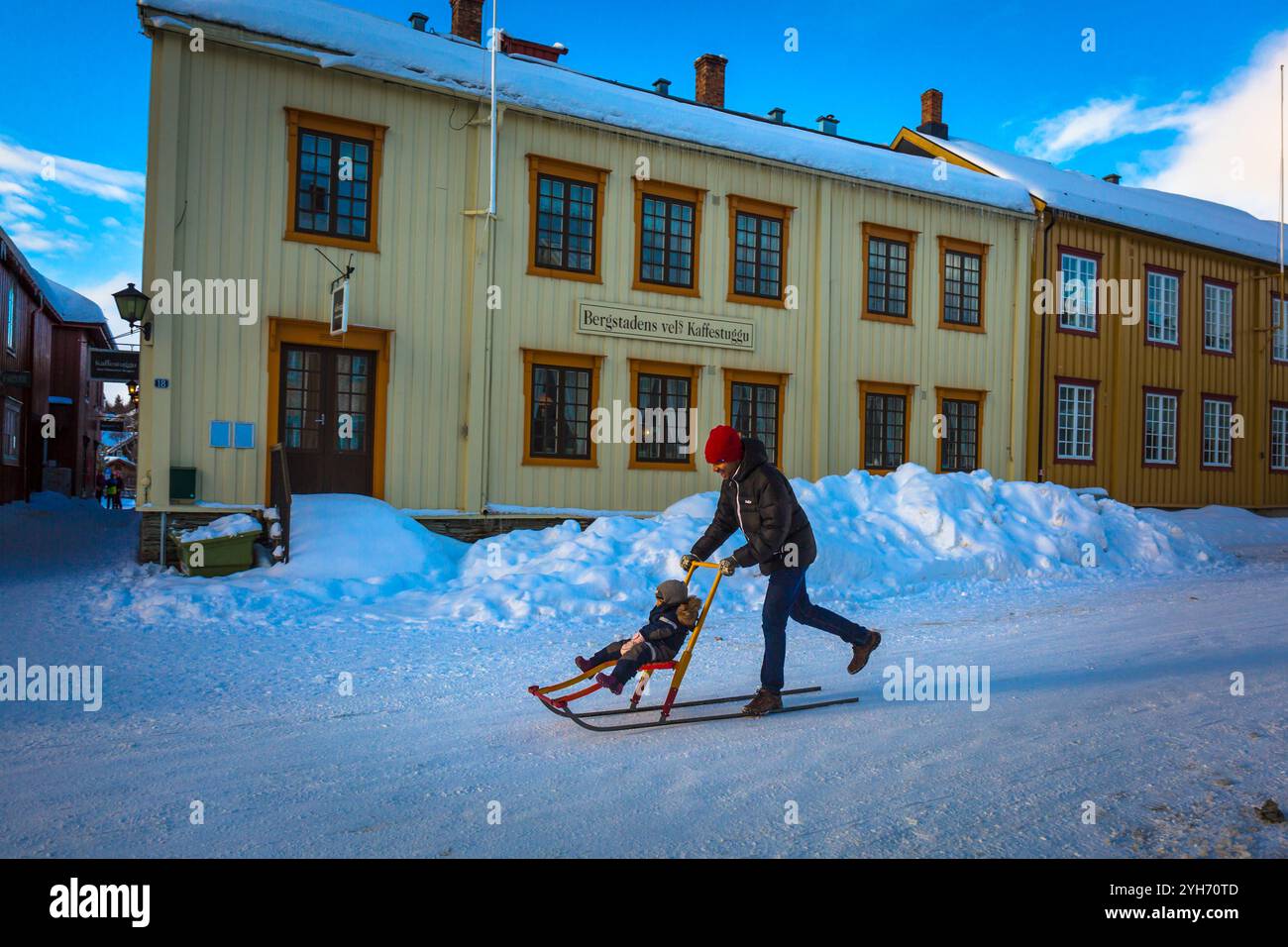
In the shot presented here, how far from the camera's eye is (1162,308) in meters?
23.5

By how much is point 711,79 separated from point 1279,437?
59.2ft

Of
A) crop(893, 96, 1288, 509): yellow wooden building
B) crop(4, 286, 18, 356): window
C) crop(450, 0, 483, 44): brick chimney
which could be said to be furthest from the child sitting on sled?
crop(4, 286, 18, 356): window

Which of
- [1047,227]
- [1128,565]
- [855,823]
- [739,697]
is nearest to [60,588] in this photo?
[739,697]

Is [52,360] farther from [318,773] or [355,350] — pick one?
[318,773]

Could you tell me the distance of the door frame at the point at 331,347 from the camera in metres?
13.9

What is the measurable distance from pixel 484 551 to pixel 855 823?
925 centimetres

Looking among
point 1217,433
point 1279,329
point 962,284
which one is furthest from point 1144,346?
point 962,284

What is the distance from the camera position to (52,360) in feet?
112

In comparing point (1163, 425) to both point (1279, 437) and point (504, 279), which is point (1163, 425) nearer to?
point (1279, 437)

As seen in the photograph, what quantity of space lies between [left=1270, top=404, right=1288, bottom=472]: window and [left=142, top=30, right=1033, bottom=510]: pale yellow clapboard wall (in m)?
12.0

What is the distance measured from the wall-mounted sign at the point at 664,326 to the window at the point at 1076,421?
8.42m

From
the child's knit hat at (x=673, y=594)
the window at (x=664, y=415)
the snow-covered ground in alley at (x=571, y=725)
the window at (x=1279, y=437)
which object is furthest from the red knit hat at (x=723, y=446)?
the window at (x=1279, y=437)

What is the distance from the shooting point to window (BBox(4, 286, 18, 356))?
24.6 metres

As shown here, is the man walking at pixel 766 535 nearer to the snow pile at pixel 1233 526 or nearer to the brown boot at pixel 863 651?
the brown boot at pixel 863 651
